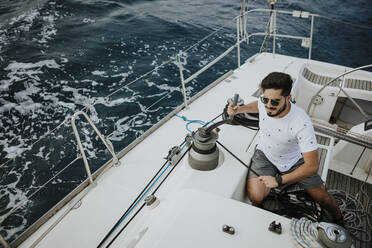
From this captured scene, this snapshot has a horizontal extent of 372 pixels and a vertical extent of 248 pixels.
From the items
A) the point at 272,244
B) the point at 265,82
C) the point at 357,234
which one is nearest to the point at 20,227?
the point at 272,244

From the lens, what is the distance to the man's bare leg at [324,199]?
1.90m

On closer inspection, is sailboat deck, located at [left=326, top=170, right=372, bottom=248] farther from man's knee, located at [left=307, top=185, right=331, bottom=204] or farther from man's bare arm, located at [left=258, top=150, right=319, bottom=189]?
man's bare arm, located at [left=258, top=150, right=319, bottom=189]

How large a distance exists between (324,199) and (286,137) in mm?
673

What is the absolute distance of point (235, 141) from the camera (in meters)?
2.28

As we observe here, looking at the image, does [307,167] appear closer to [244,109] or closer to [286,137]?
[286,137]

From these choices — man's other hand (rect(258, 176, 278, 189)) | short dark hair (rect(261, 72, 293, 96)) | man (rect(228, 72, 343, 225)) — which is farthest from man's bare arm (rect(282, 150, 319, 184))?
short dark hair (rect(261, 72, 293, 96))

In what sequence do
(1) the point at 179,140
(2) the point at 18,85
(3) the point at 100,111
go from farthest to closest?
(2) the point at 18,85 < (3) the point at 100,111 < (1) the point at 179,140

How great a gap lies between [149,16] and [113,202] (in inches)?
361

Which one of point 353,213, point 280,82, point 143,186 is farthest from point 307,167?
point 143,186

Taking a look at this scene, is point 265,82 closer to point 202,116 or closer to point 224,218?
point 224,218

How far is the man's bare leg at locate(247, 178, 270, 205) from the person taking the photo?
1.85m

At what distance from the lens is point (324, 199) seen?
1.91 metres

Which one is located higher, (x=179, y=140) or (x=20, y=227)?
(x=179, y=140)

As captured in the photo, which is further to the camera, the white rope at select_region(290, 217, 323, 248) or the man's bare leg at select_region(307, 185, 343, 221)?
the man's bare leg at select_region(307, 185, 343, 221)
